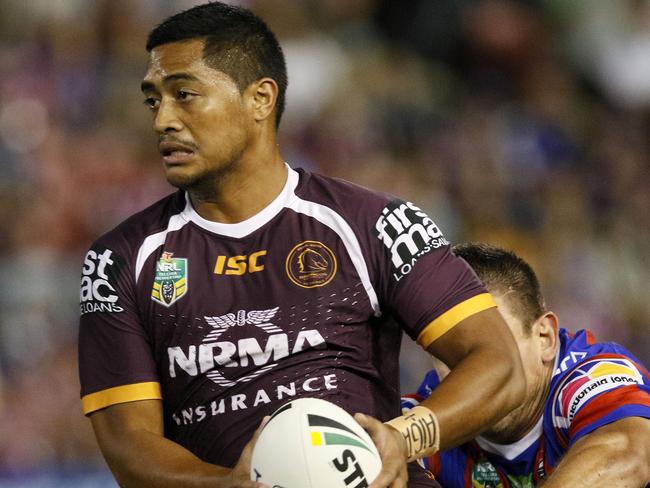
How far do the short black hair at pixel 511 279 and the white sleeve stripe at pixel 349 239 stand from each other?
1036 mm

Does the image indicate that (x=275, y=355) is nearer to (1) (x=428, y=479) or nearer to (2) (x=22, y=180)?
(1) (x=428, y=479)

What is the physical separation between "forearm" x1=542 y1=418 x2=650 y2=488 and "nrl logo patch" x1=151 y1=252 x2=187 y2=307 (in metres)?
1.59

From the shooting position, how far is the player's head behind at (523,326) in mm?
5477

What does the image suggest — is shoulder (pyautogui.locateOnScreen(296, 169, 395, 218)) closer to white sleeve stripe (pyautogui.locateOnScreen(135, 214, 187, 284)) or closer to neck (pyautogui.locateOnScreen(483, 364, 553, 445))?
white sleeve stripe (pyautogui.locateOnScreen(135, 214, 187, 284))

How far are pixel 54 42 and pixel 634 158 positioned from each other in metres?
5.36

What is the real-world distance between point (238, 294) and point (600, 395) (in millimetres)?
1561

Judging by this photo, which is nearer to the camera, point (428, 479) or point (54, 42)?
point (428, 479)

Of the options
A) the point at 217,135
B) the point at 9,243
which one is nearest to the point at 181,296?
the point at 217,135

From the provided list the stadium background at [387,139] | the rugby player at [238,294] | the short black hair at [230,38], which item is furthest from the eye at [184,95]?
the stadium background at [387,139]

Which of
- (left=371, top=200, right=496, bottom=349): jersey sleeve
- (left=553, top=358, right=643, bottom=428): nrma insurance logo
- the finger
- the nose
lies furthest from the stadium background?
the finger

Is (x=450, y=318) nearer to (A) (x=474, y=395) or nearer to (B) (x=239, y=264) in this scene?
(A) (x=474, y=395)

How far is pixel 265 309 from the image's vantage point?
461 centimetres

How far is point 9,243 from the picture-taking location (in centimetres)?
940

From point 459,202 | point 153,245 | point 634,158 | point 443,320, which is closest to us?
point 443,320
